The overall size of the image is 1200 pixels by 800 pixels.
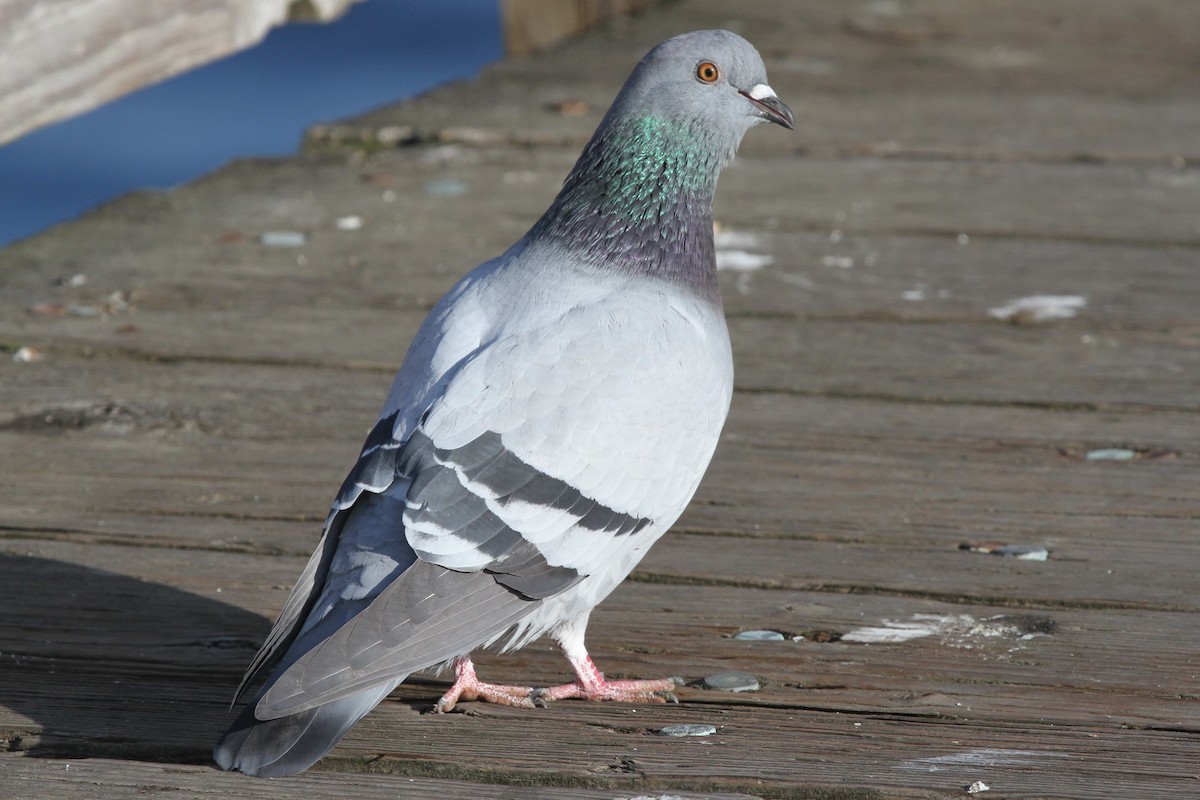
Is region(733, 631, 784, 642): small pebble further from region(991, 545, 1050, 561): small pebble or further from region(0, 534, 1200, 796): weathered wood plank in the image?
region(991, 545, 1050, 561): small pebble

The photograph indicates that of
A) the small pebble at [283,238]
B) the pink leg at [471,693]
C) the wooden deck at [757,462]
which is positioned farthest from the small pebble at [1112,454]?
the small pebble at [283,238]

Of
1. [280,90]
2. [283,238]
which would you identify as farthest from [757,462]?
[280,90]

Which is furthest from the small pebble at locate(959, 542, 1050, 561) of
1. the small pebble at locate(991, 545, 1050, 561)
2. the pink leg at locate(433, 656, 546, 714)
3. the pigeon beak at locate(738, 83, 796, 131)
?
the pink leg at locate(433, 656, 546, 714)

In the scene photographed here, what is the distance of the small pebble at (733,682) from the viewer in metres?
2.58

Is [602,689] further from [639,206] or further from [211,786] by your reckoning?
[639,206]

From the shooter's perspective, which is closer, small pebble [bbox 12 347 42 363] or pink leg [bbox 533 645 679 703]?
pink leg [bbox 533 645 679 703]

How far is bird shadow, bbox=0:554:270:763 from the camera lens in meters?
2.37

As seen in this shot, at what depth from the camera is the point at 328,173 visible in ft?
18.8

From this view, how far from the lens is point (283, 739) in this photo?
2.12 metres

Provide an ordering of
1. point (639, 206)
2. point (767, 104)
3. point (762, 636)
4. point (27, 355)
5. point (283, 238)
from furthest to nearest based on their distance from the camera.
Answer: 1. point (283, 238)
2. point (27, 355)
3. point (767, 104)
4. point (639, 206)
5. point (762, 636)

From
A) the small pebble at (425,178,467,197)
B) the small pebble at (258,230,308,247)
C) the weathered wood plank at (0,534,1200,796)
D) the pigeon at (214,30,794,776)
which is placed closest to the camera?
the pigeon at (214,30,794,776)

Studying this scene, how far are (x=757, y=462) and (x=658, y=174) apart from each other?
2.81 feet

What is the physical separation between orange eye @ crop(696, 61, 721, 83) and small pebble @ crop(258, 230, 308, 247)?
7.42ft

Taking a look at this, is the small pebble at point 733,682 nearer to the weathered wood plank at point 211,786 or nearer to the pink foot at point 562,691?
the pink foot at point 562,691
